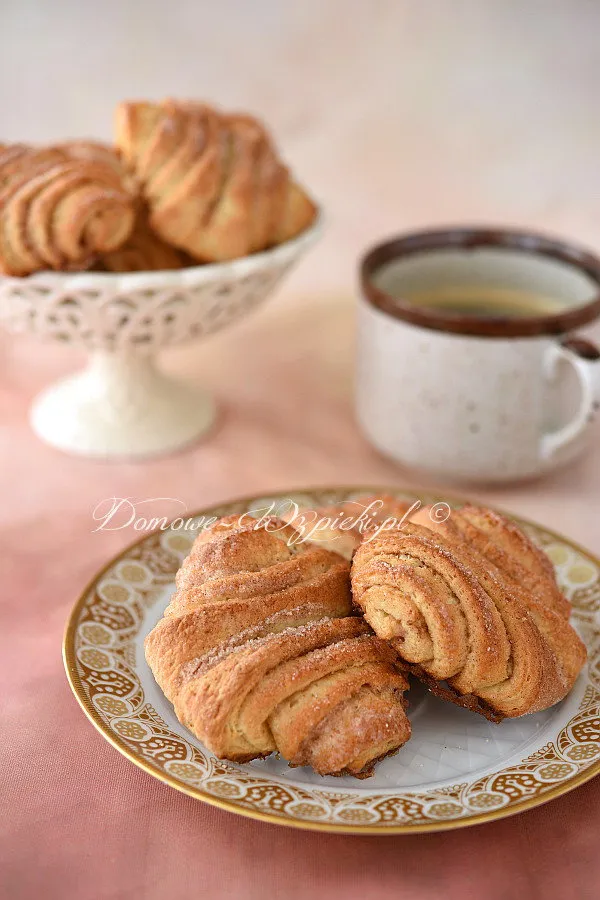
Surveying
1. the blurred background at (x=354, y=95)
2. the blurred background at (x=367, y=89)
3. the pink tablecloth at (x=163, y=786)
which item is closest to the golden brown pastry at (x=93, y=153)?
the pink tablecloth at (x=163, y=786)

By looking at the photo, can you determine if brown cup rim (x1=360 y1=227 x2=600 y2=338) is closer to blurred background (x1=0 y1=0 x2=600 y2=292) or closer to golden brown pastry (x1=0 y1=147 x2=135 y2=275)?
golden brown pastry (x1=0 y1=147 x2=135 y2=275)

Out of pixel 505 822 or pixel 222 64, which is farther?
pixel 222 64

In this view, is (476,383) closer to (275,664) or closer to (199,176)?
(199,176)

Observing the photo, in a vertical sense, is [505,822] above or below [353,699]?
below

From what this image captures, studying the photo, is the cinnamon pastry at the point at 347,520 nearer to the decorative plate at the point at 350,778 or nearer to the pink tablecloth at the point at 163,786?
the decorative plate at the point at 350,778

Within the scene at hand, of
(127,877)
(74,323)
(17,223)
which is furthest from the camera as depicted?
(74,323)

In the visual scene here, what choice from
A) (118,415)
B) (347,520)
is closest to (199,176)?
(118,415)

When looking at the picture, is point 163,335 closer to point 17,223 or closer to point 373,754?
point 17,223

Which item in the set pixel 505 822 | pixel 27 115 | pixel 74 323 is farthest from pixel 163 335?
pixel 27 115
